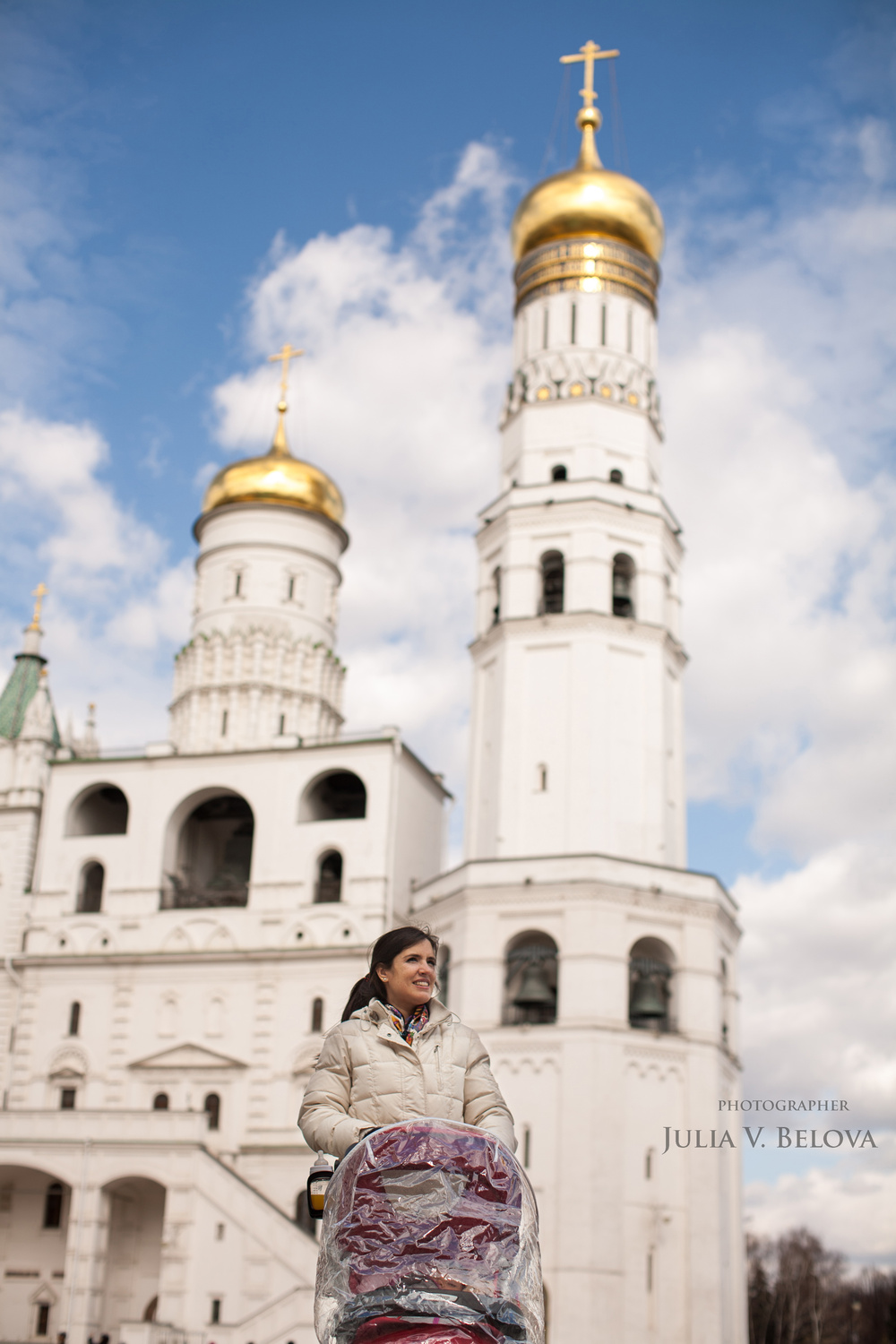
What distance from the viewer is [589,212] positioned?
33.5 m

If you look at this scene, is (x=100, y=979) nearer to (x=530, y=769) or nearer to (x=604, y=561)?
(x=530, y=769)

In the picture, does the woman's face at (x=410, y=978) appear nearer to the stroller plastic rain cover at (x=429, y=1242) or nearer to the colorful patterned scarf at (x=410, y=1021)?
the colorful patterned scarf at (x=410, y=1021)

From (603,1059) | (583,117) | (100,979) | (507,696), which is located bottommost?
(603,1059)

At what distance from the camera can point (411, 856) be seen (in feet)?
107

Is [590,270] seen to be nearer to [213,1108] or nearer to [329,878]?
[329,878]

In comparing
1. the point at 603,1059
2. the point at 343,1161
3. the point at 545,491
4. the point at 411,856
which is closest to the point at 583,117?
the point at 545,491

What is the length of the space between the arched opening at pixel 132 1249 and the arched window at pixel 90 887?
7.04 m

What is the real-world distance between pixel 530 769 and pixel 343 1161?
25346 mm

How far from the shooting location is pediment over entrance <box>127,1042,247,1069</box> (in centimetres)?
3036

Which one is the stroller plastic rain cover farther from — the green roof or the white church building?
the green roof

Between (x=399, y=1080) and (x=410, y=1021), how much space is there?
10.9 inches

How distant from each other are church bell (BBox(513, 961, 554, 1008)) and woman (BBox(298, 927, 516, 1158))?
22.3 meters

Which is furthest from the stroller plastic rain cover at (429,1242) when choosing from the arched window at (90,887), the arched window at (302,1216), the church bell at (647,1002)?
the arched window at (90,887)

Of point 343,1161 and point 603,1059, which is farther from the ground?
point 603,1059
